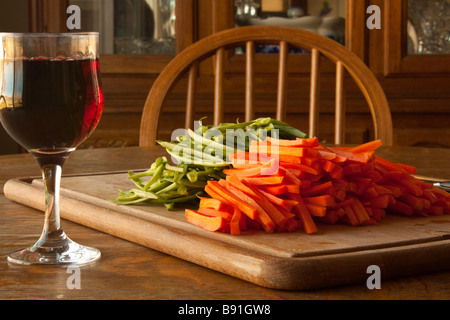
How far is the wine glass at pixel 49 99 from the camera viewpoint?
588 millimetres

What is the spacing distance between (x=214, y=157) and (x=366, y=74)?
0.95m

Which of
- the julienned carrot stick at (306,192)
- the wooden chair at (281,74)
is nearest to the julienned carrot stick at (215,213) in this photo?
the julienned carrot stick at (306,192)

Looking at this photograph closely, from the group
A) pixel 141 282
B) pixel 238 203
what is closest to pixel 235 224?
pixel 238 203

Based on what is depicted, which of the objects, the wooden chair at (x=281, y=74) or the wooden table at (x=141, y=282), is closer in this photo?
the wooden table at (x=141, y=282)

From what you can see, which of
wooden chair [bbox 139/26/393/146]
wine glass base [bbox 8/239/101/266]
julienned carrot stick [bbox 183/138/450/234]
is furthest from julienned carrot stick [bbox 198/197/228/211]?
wooden chair [bbox 139/26/393/146]

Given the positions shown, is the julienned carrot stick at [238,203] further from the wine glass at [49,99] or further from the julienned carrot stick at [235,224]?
the wine glass at [49,99]

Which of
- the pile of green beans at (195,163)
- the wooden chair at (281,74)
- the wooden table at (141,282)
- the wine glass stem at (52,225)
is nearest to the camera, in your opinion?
the wooden table at (141,282)

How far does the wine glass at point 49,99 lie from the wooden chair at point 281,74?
104cm

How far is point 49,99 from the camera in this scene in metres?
0.59

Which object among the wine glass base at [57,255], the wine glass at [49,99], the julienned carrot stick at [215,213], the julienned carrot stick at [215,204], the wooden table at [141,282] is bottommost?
the wooden table at [141,282]

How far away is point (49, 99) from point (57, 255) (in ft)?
0.44

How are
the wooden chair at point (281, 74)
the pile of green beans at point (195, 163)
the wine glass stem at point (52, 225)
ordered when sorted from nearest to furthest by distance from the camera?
the wine glass stem at point (52, 225), the pile of green beans at point (195, 163), the wooden chair at point (281, 74)
